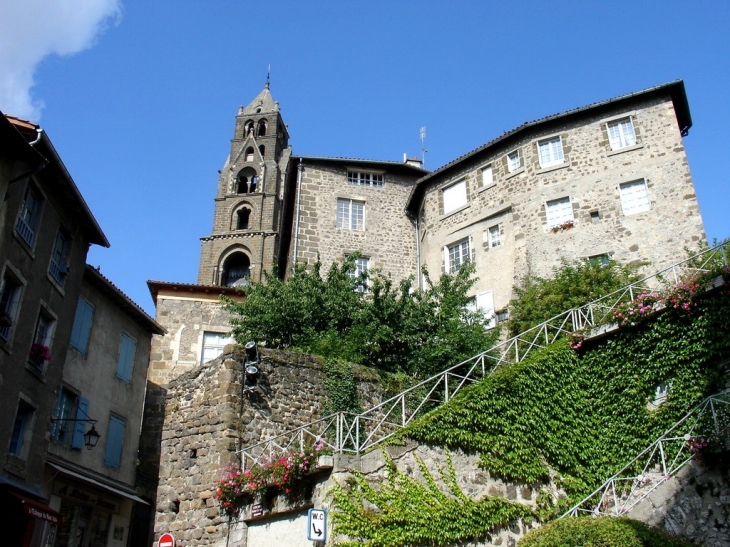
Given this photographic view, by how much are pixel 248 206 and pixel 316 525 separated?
45.8 m

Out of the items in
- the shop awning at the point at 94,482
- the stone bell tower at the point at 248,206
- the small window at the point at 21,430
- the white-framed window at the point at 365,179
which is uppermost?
the stone bell tower at the point at 248,206

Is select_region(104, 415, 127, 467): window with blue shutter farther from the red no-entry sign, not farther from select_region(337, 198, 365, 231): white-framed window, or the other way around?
select_region(337, 198, 365, 231): white-framed window

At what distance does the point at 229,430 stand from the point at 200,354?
12332 millimetres

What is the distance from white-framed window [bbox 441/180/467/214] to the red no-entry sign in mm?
14724

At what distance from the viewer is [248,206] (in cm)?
5425

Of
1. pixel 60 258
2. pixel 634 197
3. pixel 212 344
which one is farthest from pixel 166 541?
pixel 634 197

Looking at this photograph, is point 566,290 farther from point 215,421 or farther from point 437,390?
point 215,421

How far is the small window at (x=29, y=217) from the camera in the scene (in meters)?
15.3

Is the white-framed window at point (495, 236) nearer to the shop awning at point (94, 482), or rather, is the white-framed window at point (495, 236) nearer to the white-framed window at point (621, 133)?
the white-framed window at point (621, 133)

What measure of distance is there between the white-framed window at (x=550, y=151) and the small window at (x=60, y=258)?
46.0 ft

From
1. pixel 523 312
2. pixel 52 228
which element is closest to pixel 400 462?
pixel 523 312

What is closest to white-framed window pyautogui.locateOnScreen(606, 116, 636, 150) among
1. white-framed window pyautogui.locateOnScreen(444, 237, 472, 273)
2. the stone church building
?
the stone church building

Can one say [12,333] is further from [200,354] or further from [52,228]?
[200,354]

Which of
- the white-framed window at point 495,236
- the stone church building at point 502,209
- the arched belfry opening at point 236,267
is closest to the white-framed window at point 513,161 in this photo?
the stone church building at point 502,209
